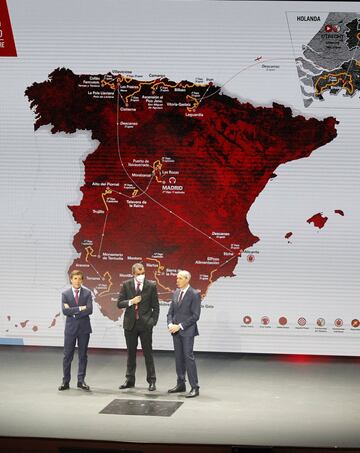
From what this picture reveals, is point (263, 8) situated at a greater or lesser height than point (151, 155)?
greater

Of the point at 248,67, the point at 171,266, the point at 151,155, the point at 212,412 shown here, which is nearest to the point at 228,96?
the point at 248,67

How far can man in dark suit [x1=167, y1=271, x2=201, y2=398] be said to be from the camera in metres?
9.48

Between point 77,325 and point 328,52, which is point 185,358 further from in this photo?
point 328,52

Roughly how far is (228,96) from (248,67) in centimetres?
40

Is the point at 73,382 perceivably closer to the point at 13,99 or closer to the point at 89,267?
the point at 89,267

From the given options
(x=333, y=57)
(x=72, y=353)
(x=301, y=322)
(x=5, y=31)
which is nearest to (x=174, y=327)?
(x=72, y=353)

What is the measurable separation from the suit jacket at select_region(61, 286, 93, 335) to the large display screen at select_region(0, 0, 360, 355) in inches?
71.1

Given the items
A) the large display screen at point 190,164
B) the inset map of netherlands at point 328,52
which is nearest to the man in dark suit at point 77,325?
the large display screen at point 190,164

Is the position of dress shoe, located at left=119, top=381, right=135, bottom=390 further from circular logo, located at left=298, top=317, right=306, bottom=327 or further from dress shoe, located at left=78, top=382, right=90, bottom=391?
circular logo, located at left=298, top=317, right=306, bottom=327

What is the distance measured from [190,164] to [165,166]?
11.4 inches

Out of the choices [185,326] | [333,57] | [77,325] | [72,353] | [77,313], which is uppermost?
[333,57]

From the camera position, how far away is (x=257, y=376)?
1050 cm

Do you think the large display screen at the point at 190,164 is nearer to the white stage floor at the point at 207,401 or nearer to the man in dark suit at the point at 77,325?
the white stage floor at the point at 207,401

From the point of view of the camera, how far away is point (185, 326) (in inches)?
373
